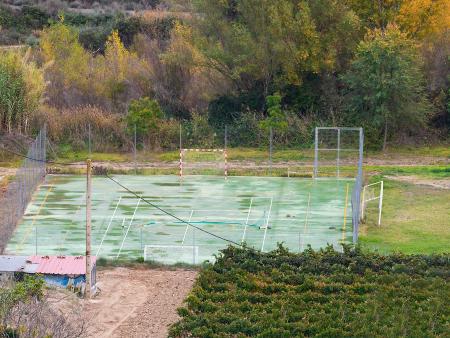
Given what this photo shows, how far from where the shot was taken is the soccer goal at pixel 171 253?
103 ft

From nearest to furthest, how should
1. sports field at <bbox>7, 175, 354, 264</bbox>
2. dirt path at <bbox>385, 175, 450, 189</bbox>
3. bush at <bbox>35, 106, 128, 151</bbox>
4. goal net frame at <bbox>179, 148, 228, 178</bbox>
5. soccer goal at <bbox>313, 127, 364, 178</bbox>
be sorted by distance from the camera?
sports field at <bbox>7, 175, 354, 264</bbox>, dirt path at <bbox>385, 175, 450, 189</bbox>, goal net frame at <bbox>179, 148, 228, 178</bbox>, soccer goal at <bbox>313, 127, 364, 178</bbox>, bush at <bbox>35, 106, 128, 151</bbox>

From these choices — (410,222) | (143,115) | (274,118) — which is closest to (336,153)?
(274,118)

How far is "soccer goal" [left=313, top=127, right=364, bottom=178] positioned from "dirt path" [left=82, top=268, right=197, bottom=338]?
508 inches

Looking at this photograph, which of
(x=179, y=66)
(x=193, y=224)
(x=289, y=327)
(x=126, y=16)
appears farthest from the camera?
(x=126, y=16)

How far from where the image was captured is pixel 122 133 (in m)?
47.0

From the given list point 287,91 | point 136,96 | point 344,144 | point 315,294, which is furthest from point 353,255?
point 136,96

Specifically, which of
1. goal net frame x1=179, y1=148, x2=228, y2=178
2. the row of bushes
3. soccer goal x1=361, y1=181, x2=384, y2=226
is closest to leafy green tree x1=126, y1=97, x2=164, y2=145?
the row of bushes

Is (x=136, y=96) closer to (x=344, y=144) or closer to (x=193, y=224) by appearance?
(x=344, y=144)

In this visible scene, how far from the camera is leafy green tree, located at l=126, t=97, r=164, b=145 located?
45.1 meters

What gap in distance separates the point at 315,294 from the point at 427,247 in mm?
6906

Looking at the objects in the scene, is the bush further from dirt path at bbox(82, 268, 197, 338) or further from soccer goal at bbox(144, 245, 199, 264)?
dirt path at bbox(82, 268, 197, 338)

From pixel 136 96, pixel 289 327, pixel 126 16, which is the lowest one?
pixel 289 327

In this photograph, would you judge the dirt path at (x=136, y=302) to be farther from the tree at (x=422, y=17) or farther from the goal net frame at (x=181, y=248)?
the tree at (x=422, y=17)

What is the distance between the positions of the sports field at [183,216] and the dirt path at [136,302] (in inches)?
59.5
